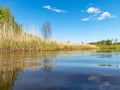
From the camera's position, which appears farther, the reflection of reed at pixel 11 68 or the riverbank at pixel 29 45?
the riverbank at pixel 29 45

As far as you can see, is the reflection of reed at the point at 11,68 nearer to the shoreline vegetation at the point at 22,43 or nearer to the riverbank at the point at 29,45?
the shoreline vegetation at the point at 22,43

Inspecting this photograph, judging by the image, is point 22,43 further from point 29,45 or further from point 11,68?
point 11,68

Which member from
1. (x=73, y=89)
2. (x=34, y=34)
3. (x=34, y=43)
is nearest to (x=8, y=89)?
(x=73, y=89)

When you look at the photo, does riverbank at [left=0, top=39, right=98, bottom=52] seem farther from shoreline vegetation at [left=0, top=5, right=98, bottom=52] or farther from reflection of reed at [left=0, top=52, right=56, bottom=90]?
reflection of reed at [left=0, top=52, right=56, bottom=90]

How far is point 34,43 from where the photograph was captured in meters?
41.2

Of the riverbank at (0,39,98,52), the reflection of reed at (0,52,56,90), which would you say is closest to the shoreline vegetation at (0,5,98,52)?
the riverbank at (0,39,98,52)

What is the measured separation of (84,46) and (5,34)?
22.4m

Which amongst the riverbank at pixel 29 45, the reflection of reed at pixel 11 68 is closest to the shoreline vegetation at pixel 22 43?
the riverbank at pixel 29 45

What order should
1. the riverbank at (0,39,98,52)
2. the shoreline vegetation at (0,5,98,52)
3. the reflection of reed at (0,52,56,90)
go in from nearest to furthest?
1. the reflection of reed at (0,52,56,90)
2. the riverbank at (0,39,98,52)
3. the shoreline vegetation at (0,5,98,52)

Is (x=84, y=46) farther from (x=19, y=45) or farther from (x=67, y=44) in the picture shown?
(x=19, y=45)

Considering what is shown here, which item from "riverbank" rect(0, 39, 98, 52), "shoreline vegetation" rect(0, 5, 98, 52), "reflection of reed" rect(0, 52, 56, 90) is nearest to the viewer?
"reflection of reed" rect(0, 52, 56, 90)

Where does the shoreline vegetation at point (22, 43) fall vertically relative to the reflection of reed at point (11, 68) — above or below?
above

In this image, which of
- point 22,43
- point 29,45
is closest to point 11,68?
point 22,43

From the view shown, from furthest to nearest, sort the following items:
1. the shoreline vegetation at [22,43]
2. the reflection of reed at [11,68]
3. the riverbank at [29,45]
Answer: the shoreline vegetation at [22,43] < the riverbank at [29,45] < the reflection of reed at [11,68]
